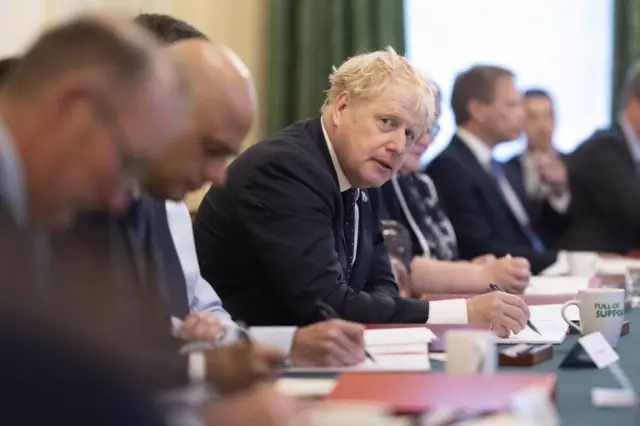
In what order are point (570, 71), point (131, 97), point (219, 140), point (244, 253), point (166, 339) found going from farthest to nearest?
point (570, 71), point (244, 253), point (219, 140), point (166, 339), point (131, 97)

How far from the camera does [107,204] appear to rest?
3.90ft

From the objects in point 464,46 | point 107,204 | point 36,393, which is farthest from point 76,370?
point 464,46

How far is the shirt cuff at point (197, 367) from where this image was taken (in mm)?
1314

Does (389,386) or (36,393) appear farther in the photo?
(389,386)

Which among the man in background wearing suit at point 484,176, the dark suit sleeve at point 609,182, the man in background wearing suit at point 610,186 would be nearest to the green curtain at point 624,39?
the man in background wearing suit at point 610,186

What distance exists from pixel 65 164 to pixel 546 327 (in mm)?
1413

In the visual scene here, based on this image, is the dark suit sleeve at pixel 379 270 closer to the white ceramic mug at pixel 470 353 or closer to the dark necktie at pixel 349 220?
the dark necktie at pixel 349 220

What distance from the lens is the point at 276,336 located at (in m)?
1.82

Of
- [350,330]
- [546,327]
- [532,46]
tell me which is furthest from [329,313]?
[532,46]

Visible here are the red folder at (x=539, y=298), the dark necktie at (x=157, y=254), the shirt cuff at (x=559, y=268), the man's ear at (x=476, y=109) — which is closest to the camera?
the dark necktie at (x=157, y=254)

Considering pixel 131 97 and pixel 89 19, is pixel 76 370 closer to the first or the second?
pixel 131 97

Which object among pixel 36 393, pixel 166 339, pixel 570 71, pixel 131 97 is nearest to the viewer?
pixel 36 393

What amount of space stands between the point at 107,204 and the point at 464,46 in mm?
4188

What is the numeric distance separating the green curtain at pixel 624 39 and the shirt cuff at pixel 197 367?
13.1 feet
